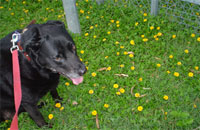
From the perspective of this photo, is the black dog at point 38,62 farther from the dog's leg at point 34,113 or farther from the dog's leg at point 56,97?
the dog's leg at point 56,97

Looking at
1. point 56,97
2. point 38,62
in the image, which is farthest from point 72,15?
point 38,62

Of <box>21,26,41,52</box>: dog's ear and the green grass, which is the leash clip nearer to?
<box>21,26,41,52</box>: dog's ear

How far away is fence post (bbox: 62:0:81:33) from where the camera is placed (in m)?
3.40

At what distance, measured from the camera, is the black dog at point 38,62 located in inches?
72.6

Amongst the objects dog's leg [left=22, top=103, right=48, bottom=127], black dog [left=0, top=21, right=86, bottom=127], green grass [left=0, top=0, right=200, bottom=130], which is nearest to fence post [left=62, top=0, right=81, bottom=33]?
green grass [left=0, top=0, right=200, bottom=130]

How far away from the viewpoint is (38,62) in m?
1.93

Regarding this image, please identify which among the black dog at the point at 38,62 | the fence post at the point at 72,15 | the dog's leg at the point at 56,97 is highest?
the fence post at the point at 72,15

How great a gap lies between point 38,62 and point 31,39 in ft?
0.88

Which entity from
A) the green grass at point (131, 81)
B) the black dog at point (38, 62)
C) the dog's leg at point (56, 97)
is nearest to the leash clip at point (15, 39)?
the black dog at point (38, 62)

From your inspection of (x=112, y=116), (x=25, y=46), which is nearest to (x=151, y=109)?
(x=112, y=116)

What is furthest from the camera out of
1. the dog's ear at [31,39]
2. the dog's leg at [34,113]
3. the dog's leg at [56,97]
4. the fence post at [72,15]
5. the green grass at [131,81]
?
the fence post at [72,15]

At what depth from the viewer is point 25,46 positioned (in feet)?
5.84

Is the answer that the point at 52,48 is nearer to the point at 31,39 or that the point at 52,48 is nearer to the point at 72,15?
the point at 31,39

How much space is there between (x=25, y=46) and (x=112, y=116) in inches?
56.0
